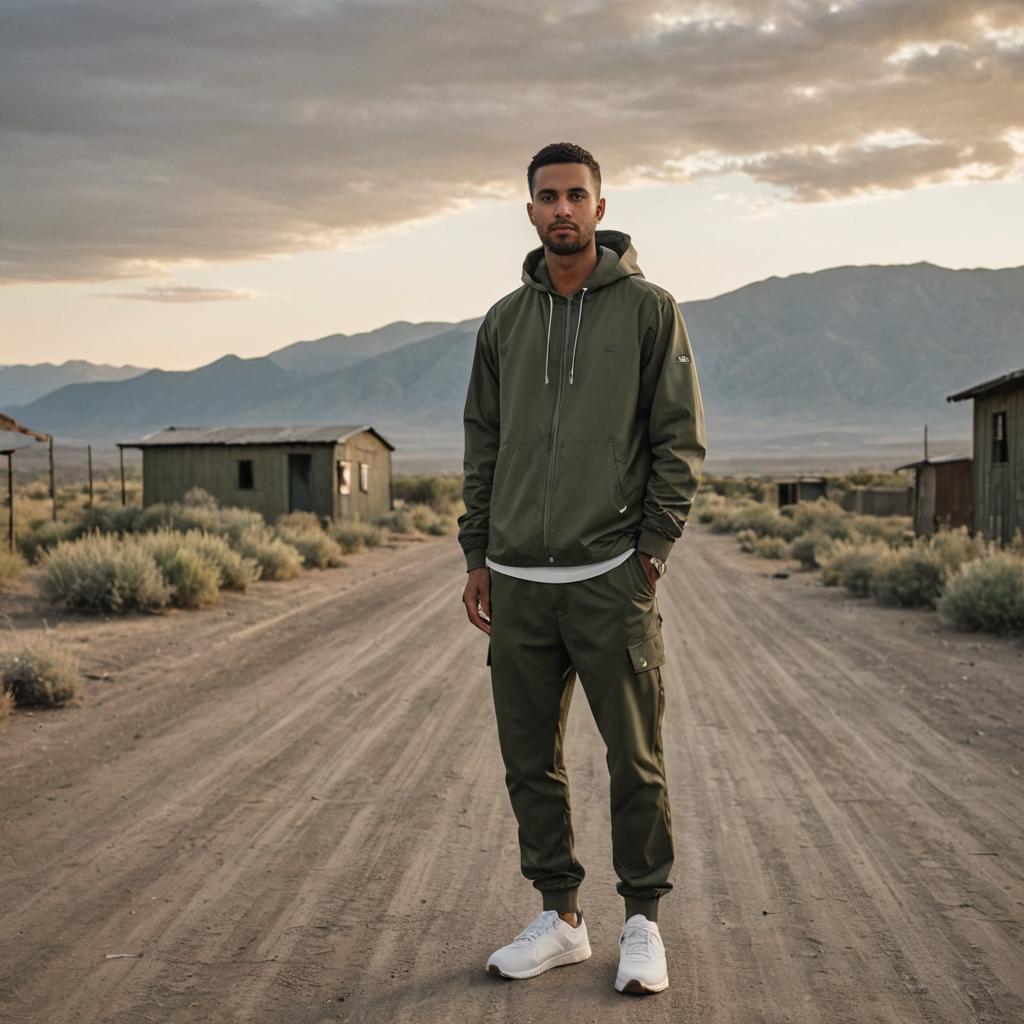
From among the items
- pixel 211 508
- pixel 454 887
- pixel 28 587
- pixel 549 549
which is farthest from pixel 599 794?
pixel 211 508

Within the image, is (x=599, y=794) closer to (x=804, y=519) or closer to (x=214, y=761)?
(x=214, y=761)

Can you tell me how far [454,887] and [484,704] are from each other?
3.78 meters

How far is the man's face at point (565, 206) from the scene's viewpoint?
3553 mm

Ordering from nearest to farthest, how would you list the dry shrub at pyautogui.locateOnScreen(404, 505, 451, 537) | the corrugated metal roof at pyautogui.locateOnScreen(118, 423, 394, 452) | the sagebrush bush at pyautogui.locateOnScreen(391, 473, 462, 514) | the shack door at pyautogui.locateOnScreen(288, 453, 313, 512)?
the corrugated metal roof at pyautogui.locateOnScreen(118, 423, 394, 452) < the shack door at pyautogui.locateOnScreen(288, 453, 313, 512) < the dry shrub at pyautogui.locateOnScreen(404, 505, 451, 537) < the sagebrush bush at pyautogui.locateOnScreen(391, 473, 462, 514)

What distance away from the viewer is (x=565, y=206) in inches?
140

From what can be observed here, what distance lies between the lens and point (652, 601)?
11.8 feet

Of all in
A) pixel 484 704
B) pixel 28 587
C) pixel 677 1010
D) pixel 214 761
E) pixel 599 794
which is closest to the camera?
pixel 677 1010

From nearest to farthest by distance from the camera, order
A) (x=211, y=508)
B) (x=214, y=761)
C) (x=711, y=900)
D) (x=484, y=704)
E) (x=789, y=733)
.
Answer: (x=711, y=900) < (x=214, y=761) < (x=789, y=733) < (x=484, y=704) < (x=211, y=508)

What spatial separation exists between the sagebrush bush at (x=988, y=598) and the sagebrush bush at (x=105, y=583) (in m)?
8.76

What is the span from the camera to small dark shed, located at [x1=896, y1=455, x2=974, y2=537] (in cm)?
2520

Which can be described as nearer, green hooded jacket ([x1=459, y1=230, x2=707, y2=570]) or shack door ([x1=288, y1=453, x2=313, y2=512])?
green hooded jacket ([x1=459, y1=230, x2=707, y2=570])

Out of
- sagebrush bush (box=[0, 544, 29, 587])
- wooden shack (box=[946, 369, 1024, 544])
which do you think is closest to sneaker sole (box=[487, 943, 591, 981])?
sagebrush bush (box=[0, 544, 29, 587])

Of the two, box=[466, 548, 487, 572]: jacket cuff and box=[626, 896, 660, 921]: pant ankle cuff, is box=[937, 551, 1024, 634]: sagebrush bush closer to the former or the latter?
box=[626, 896, 660, 921]: pant ankle cuff

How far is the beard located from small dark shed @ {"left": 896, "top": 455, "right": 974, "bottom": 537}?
21797 millimetres
